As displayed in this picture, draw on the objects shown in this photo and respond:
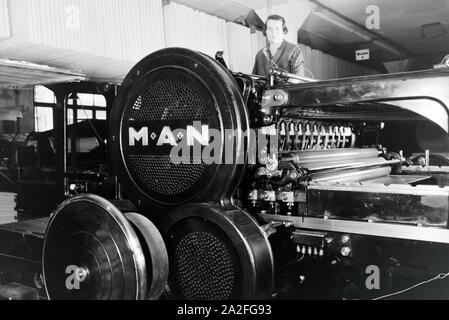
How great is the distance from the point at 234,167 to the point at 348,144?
5.62 ft

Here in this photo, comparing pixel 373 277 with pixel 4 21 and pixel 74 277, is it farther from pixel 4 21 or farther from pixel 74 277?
pixel 4 21

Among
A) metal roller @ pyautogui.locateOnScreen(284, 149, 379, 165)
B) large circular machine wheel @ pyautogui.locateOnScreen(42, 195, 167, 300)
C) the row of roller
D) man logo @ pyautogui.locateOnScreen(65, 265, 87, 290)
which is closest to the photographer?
large circular machine wheel @ pyautogui.locateOnScreen(42, 195, 167, 300)

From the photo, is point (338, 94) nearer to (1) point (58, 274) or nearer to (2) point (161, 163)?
(2) point (161, 163)

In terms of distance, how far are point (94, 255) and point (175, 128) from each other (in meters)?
0.63

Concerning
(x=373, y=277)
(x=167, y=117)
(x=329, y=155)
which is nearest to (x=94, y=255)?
(x=167, y=117)

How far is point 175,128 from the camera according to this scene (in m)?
1.84

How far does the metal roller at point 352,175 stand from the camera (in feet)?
6.87

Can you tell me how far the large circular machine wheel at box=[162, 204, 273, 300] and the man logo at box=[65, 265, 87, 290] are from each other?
14.2 inches

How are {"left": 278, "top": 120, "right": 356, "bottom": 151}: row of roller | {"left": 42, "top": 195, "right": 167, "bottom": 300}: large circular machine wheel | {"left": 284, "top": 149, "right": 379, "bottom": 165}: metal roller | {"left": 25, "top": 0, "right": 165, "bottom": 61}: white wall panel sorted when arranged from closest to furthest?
{"left": 42, "top": 195, "right": 167, "bottom": 300}: large circular machine wheel < {"left": 284, "top": 149, "right": 379, "bottom": 165}: metal roller < {"left": 278, "top": 120, "right": 356, "bottom": 151}: row of roller < {"left": 25, "top": 0, "right": 165, "bottom": 61}: white wall panel

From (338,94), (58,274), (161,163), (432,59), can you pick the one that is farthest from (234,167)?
(432,59)

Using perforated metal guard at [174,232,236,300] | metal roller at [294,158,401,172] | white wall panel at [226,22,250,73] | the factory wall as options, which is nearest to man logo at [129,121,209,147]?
perforated metal guard at [174,232,236,300]

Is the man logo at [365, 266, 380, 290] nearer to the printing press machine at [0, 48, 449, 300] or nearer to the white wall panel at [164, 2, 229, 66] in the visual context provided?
the printing press machine at [0, 48, 449, 300]

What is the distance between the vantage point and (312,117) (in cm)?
236

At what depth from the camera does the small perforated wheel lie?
1486 mm
